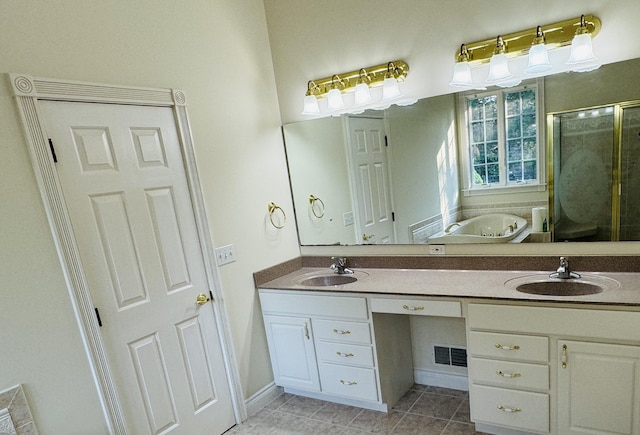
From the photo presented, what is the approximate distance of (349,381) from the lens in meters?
2.39

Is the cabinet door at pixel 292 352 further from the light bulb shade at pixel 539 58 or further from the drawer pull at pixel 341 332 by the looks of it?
the light bulb shade at pixel 539 58

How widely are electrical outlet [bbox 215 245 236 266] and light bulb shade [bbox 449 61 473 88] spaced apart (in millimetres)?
1720

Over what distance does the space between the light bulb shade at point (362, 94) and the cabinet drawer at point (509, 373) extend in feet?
5.58

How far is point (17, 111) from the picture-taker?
5.05 ft

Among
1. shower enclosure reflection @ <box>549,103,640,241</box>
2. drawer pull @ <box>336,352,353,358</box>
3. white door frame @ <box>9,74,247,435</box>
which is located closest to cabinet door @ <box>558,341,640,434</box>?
shower enclosure reflection @ <box>549,103,640,241</box>

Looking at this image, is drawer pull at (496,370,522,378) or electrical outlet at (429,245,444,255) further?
electrical outlet at (429,245,444,255)

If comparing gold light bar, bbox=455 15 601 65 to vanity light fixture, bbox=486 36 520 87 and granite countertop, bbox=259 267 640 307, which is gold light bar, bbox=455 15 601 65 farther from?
granite countertop, bbox=259 267 640 307

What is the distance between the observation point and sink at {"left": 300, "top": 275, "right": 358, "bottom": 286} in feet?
8.72

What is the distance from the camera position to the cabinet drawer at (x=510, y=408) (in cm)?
186

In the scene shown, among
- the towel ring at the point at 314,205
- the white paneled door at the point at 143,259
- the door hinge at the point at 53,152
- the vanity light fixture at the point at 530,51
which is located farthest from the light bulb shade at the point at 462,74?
the door hinge at the point at 53,152

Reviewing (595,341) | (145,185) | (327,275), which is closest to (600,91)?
(595,341)

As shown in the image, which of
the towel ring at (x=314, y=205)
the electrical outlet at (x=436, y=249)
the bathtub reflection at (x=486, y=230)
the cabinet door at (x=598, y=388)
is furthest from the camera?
the towel ring at (x=314, y=205)

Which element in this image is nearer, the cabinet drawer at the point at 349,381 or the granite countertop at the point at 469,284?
the granite countertop at the point at 469,284

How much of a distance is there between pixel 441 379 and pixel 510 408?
715mm
